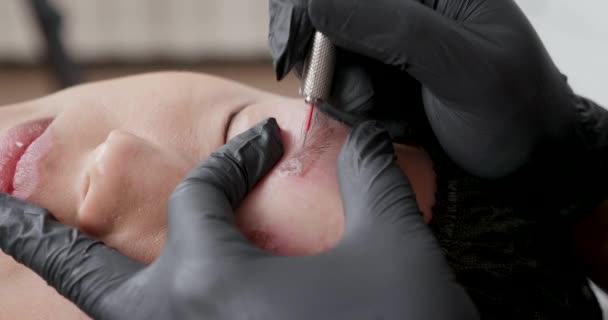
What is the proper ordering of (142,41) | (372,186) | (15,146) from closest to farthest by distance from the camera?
(372,186) < (15,146) < (142,41)

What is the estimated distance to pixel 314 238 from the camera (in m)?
0.82

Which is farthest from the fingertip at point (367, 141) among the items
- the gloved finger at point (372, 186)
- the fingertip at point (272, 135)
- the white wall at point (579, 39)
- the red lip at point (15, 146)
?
the white wall at point (579, 39)

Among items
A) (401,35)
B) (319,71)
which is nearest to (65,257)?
(319,71)

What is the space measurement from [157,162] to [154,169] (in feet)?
0.04

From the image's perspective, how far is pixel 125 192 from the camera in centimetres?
87

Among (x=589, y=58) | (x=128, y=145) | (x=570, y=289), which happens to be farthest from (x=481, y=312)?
(x=589, y=58)

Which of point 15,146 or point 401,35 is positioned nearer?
point 401,35

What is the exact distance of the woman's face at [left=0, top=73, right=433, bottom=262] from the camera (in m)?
0.84

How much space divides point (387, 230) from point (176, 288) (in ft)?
0.96

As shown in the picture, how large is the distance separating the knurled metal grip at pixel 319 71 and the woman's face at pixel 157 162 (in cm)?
8

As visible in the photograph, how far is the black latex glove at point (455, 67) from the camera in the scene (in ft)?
2.76

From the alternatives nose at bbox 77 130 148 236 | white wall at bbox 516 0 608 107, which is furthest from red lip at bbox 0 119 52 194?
white wall at bbox 516 0 608 107

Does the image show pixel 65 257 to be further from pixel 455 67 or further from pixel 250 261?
pixel 455 67

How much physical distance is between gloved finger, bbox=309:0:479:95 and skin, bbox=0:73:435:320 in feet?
0.49
